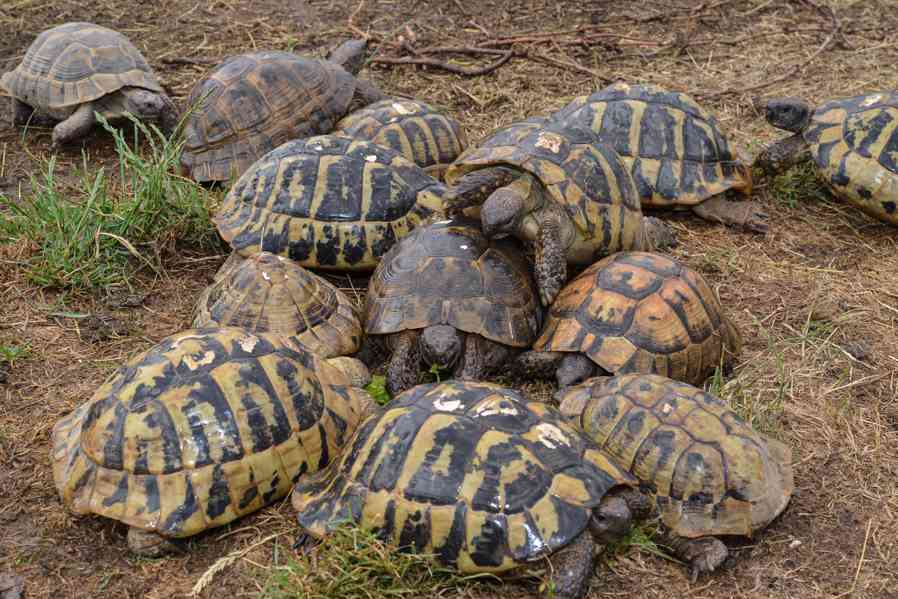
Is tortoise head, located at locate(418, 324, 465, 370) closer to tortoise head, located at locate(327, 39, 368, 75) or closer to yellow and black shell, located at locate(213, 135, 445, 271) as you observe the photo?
yellow and black shell, located at locate(213, 135, 445, 271)

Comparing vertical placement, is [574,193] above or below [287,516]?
above

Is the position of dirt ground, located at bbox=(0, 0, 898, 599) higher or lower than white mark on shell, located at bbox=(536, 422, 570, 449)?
lower

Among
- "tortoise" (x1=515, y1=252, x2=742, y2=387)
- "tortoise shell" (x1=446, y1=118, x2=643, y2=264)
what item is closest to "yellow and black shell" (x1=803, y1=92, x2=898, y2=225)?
"tortoise shell" (x1=446, y1=118, x2=643, y2=264)

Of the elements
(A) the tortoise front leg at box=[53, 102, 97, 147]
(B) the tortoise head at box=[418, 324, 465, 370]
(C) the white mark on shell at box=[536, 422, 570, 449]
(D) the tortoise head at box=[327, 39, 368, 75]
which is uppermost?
(D) the tortoise head at box=[327, 39, 368, 75]

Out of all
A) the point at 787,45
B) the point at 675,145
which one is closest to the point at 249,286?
the point at 675,145

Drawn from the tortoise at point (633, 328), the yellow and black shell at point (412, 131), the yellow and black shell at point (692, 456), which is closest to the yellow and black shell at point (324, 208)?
the yellow and black shell at point (412, 131)

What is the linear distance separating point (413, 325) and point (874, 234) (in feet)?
12.0

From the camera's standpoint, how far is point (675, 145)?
6594 mm

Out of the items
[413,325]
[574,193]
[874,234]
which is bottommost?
[874,234]

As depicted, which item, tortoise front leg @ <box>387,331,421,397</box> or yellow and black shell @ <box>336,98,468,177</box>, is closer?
tortoise front leg @ <box>387,331,421,397</box>

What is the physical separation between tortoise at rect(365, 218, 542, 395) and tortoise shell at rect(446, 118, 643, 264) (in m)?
0.45

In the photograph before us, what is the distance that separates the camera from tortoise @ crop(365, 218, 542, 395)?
4812mm

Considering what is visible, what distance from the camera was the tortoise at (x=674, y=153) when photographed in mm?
6523

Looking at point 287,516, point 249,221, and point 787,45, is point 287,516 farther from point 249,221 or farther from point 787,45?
point 787,45
